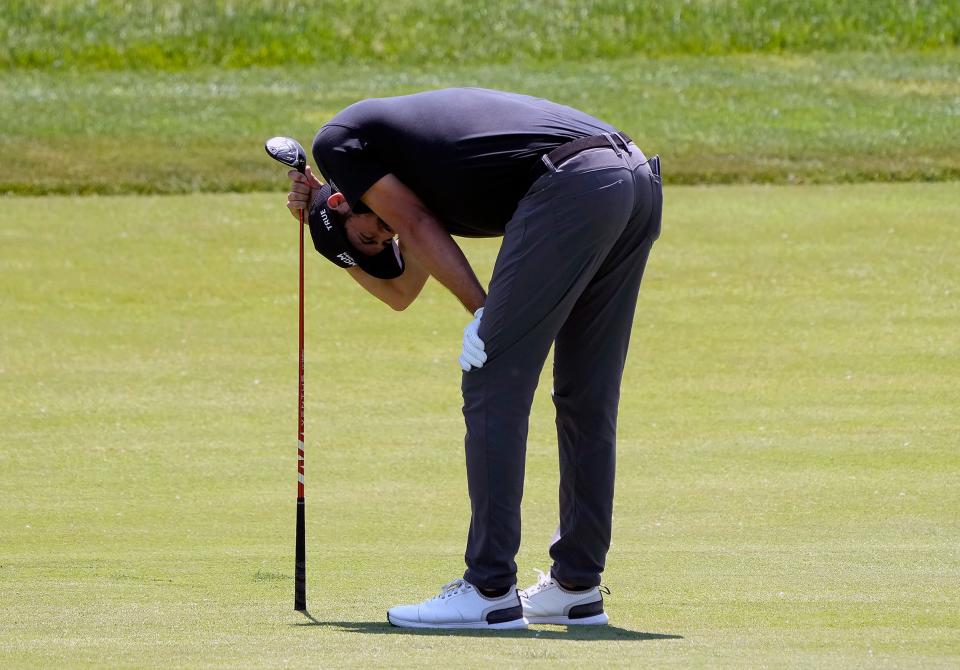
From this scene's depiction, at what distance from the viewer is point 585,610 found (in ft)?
13.3

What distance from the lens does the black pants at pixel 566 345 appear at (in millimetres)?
3791

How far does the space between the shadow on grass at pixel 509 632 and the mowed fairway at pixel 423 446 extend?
17mm

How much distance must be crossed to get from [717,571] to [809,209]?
6.81 meters

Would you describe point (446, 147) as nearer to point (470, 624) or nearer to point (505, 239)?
point (505, 239)

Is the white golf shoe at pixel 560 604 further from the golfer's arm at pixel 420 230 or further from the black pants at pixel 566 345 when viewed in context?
the golfer's arm at pixel 420 230

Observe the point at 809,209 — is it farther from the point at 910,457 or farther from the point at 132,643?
the point at 132,643

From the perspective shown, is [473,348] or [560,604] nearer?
[473,348]

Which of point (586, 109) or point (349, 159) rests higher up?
point (349, 159)

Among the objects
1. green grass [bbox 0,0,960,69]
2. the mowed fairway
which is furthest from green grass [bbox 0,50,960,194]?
the mowed fairway

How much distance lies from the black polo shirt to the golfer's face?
0.60 feet

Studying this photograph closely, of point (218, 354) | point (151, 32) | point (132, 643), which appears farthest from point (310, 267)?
point (151, 32)

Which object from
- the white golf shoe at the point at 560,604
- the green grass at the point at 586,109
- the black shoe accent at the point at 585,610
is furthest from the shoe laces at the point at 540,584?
the green grass at the point at 586,109

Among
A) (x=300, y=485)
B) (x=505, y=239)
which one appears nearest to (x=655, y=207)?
(x=505, y=239)

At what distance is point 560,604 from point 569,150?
42.1 inches
